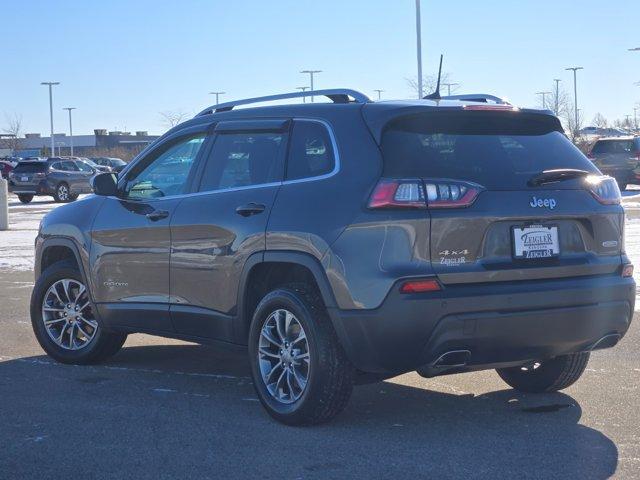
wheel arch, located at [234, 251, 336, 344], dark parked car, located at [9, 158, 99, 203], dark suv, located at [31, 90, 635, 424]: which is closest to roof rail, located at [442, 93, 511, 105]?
dark suv, located at [31, 90, 635, 424]

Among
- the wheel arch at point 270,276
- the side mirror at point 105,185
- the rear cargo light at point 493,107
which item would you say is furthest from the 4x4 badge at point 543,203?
the side mirror at point 105,185

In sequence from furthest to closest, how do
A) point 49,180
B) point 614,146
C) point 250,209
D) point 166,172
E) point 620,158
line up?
point 49,180 < point 614,146 < point 620,158 < point 166,172 < point 250,209

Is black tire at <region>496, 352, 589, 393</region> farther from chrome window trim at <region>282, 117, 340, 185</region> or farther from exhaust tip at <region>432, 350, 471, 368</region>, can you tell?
chrome window trim at <region>282, 117, 340, 185</region>

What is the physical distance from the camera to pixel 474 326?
17.4ft

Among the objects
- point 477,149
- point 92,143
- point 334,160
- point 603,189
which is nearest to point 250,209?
point 334,160

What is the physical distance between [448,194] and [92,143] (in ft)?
439

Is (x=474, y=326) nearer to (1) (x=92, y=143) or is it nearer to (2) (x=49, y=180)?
(2) (x=49, y=180)

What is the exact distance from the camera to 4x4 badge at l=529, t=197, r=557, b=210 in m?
5.53

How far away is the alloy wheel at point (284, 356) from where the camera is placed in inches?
229

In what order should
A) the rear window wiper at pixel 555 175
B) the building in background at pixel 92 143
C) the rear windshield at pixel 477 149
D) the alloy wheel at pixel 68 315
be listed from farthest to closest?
the building in background at pixel 92 143 < the alloy wheel at pixel 68 315 < the rear window wiper at pixel 555 175 < the rear windshield at pixel 477 149

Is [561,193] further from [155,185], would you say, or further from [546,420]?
[155,185]

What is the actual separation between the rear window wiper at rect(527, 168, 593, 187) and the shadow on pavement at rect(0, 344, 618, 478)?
4.44ft

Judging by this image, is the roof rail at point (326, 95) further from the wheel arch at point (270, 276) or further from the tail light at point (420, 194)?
the wheel arch at point (270, 276)

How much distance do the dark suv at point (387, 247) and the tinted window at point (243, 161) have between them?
12 mm
